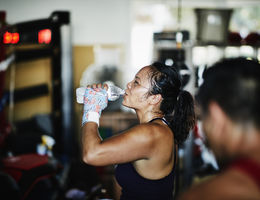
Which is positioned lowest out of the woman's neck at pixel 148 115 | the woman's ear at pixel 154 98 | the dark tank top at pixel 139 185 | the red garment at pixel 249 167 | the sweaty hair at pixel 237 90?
the dark tank top at pixel 139 185

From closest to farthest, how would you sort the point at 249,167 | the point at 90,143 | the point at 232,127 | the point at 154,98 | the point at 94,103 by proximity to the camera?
the point at 249,167 < the point at 232,127 < the point at 90,143 < the point at 94,103 < the point at 154,98

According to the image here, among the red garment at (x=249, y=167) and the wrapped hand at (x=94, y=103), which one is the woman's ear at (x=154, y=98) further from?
the red garment at (x=249, y=167)

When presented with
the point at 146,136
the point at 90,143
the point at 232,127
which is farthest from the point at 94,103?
the point at 232,127

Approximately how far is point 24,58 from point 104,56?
1.49m

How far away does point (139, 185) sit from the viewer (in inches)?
60.2

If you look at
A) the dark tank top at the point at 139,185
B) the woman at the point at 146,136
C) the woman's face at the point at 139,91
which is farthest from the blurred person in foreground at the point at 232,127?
the woman's face at the point at 139,91

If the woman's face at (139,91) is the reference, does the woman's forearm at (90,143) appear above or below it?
below

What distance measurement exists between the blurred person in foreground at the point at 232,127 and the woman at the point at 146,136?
521 millimetres

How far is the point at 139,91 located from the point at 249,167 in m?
1.00

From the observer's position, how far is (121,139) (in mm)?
1422

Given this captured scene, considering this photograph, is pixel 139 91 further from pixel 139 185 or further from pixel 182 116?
pixel 139 185

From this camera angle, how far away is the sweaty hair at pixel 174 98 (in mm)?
1719

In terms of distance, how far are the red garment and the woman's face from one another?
94 centimetres

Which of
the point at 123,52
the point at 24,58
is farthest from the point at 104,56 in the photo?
the point at 24,58
